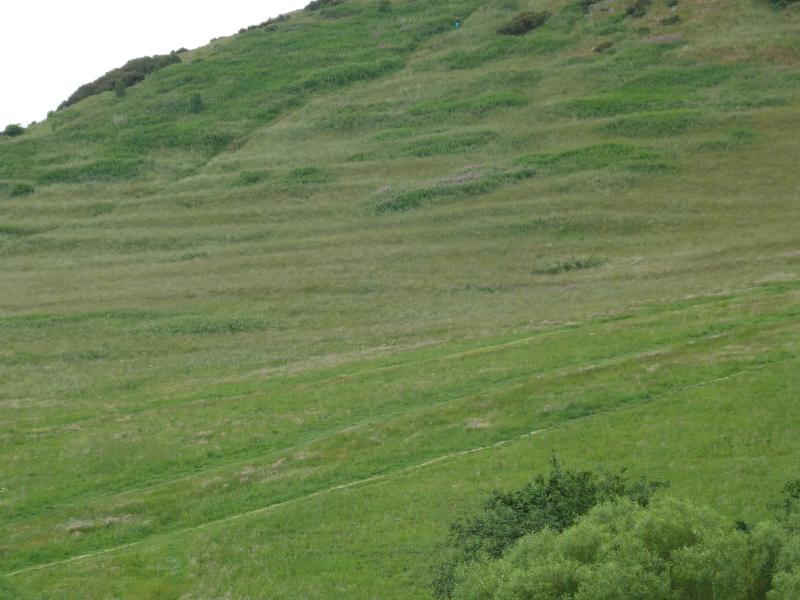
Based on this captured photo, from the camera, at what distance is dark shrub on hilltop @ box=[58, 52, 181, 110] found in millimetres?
148750

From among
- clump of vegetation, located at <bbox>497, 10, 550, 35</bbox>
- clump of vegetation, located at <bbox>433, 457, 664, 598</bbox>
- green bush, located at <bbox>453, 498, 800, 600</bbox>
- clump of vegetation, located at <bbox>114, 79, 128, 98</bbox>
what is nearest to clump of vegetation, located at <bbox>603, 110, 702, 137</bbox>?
clump of vegetation, located at <bbox>497, 10, 550, 35</bbox>

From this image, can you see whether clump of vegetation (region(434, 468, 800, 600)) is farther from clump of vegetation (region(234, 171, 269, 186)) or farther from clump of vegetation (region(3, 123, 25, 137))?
clump of vegetation (region(3, 123, 25, 137))

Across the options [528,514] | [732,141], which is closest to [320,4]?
[732,141]

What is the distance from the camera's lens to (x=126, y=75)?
492 feet

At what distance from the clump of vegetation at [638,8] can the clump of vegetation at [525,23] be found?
38.3ft

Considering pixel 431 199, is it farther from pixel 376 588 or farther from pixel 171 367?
pixel 376 588

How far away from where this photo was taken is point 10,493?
4019 centimetres

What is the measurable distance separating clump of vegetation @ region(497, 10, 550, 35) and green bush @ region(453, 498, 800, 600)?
4721 inches

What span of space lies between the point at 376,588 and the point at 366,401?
59.8ft

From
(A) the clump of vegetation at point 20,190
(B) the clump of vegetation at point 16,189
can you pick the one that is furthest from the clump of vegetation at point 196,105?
(A) the clump of vegetation at point 20,190

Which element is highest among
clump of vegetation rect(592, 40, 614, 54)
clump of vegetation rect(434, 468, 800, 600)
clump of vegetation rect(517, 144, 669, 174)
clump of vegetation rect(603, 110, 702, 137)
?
clump of vegetation rect(592, 40, 614, 54)

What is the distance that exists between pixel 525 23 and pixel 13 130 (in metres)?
69.6

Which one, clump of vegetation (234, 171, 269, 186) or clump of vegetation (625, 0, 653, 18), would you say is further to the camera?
clump of vegetation (625, 0, 653, 18)

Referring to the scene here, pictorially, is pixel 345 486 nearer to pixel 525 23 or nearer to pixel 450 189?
pixel 450 189
